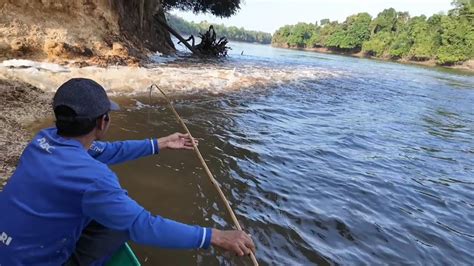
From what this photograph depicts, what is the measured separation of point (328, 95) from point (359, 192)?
9.63m

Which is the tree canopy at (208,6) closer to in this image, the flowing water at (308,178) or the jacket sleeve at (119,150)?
the flowing water at (308,178)

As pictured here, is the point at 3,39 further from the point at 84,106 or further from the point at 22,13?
the point at 84,106

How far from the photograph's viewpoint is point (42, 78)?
363 inches

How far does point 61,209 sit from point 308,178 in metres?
4.53

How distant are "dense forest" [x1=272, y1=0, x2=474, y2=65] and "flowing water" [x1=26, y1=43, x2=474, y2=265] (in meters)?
59.4

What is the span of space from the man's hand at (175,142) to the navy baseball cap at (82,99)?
3.69 feet

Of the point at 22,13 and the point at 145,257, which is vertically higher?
the point at 22,13

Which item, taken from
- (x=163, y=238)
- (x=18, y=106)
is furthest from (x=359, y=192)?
(x=18, y=106)

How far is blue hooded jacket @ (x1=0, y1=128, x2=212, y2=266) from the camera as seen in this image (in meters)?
2.08

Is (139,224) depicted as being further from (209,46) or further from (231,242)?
(209,46)

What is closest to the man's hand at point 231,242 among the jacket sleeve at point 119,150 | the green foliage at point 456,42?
the jacket sleeve at point 119,150

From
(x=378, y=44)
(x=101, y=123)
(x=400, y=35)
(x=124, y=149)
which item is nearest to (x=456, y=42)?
(x=400, y=35)

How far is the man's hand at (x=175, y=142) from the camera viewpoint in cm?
342

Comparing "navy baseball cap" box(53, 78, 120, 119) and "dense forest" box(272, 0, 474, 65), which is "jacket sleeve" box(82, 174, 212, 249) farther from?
"dense forest" box(272, 0, 474, 65)
